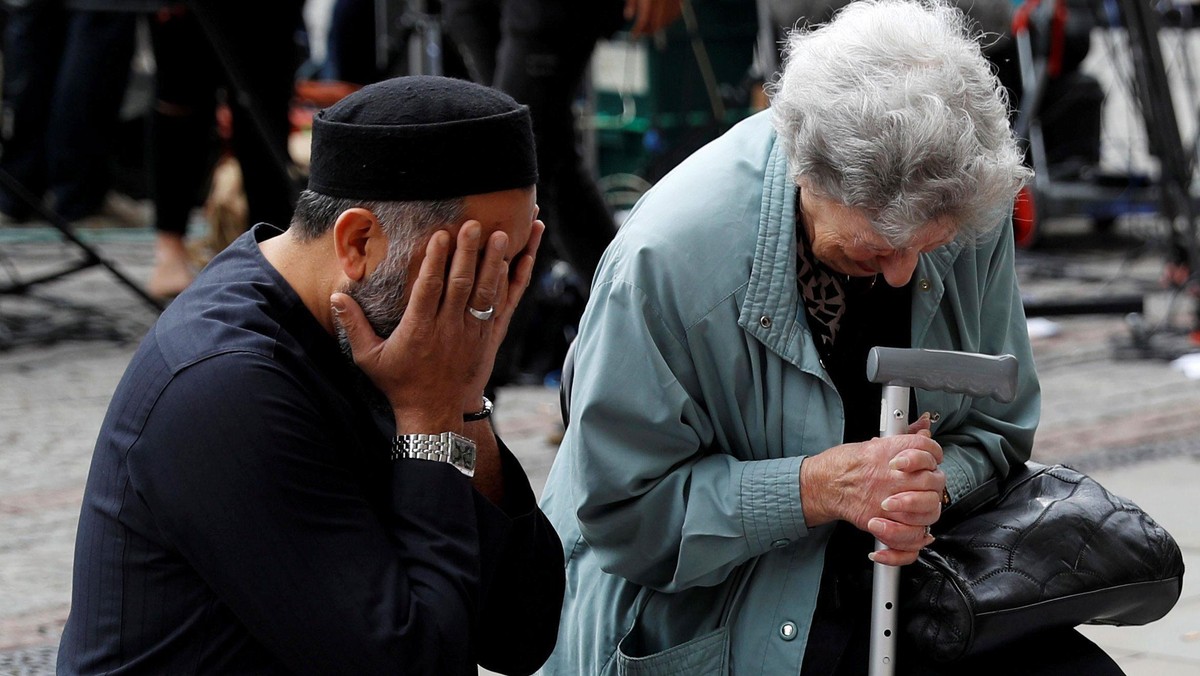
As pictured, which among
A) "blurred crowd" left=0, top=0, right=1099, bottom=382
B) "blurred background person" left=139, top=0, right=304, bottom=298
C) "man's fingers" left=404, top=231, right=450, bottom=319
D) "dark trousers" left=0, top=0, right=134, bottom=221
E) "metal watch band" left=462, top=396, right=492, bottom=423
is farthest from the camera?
"dark trousers" left=0, top=0, right=134, bottom=221

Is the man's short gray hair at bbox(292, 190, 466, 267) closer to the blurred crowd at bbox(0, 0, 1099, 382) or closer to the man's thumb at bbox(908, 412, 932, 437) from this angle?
the man's thumb at bbox(908, 412, 932, 437)

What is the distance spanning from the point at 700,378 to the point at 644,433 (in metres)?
0.12

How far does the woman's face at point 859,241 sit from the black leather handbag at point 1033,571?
14.4 inches

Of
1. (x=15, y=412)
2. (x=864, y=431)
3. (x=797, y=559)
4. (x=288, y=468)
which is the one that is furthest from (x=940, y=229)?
(x=15, y=412)

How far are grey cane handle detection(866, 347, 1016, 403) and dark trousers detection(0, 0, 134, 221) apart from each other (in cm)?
564

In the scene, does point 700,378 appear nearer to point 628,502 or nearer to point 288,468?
point 628,502

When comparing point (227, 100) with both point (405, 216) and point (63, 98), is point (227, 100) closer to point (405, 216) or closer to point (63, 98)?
point (63, 98)

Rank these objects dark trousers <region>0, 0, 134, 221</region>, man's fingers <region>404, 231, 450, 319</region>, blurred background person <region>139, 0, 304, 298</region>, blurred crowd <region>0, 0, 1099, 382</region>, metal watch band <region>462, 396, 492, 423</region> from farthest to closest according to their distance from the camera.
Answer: dark trousers <region>0, 0, 134, 221</region> → blurred background person <region>139, 0, 304, 298</region> → blurred crowd <region>0, 0, 1099, 382</region> → metal watch band <region>462, 396, 492, 423</region> → man's fingers <region>404, 231, 450, 319</region>

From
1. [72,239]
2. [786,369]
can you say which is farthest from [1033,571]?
[72,239]

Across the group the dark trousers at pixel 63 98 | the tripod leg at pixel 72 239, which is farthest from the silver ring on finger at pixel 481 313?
the dark trousers at pixel 63 98

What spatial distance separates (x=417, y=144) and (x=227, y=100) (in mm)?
4320

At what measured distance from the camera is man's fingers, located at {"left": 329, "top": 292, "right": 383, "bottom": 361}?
5.62ft

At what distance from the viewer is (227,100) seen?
19.1 ft

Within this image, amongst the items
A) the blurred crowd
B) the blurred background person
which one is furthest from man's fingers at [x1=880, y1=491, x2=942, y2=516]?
the blurred background person
